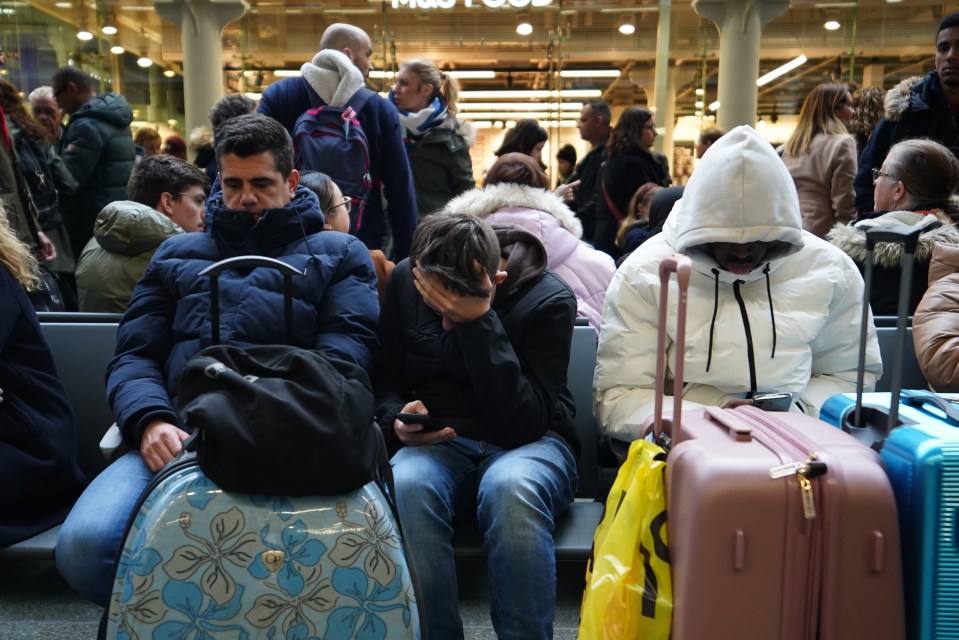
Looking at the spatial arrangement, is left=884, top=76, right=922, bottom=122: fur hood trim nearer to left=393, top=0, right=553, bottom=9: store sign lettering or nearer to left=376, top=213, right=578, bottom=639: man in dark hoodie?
left=376, top=213, right=578, bottom=639: man in dark hoodie

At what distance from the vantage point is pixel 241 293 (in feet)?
8.64

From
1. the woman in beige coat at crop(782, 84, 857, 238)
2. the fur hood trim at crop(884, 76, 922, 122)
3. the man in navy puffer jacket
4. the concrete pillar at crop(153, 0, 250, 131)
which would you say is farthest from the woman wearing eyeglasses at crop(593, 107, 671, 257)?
the concrete pillar at crop(153, 0, 250, 131)

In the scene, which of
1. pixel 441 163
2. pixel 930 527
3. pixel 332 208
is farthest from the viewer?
pixel 441 163

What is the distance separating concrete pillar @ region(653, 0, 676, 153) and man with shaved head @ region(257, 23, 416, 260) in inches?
318

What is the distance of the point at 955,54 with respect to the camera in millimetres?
4461

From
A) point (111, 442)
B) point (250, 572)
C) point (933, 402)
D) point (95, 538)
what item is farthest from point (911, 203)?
point (95, 538)

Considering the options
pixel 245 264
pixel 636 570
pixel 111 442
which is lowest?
pixel 636 570

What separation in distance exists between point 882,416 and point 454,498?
1.12 meters

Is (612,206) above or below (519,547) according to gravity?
above

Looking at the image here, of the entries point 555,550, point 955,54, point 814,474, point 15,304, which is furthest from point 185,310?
point 955,54

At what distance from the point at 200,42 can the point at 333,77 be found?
799 centimetres

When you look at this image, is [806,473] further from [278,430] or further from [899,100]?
[899,100]

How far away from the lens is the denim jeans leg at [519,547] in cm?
224

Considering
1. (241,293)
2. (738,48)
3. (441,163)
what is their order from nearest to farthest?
(241,293), (441,163), (738,48)
